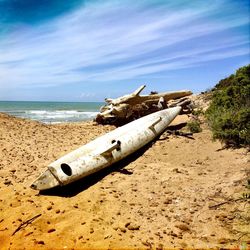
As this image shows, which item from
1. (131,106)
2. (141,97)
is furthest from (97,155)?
(141,97)

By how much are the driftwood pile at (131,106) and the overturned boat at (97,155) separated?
309 centimetres

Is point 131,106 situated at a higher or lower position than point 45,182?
higher

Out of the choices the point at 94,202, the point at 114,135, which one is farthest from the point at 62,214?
the point at 114,135

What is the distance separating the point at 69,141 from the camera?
1060 cm

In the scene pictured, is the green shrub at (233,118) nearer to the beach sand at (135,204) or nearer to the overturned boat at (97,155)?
the beach sand at (135,204)

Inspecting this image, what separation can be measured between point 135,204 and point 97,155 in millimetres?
1859

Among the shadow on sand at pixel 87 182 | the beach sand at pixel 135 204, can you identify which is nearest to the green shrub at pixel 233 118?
the beach sand at pixel 135 204

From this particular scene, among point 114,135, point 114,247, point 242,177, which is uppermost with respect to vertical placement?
point 114,135

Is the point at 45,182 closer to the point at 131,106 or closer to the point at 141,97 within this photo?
the point at 131,106

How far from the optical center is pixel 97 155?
7012 millimetres

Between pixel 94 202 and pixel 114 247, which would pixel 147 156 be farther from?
pixel 114 247

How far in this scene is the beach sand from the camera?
14.8 feet

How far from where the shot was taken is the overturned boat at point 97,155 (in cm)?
610

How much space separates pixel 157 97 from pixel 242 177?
8.47 metres
